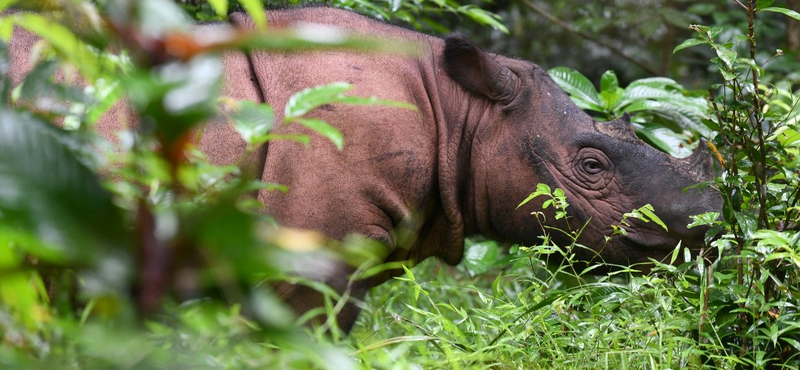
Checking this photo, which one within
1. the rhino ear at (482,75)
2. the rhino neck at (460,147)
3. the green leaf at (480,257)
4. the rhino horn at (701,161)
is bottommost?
the green leaf at (480,257)

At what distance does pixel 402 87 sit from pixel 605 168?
1.06 meters

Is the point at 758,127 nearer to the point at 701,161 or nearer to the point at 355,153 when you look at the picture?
the point at 701,161

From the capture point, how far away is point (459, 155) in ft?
13.2

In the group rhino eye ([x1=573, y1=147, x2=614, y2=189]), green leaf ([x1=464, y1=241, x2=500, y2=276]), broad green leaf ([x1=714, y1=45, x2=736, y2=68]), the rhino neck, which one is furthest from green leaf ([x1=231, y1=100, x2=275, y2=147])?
green leaf ([x1=464, y1=241, x2=500, y2=276])

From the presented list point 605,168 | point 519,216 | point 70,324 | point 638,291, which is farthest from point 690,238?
point 70,324

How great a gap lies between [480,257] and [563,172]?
1.11 m

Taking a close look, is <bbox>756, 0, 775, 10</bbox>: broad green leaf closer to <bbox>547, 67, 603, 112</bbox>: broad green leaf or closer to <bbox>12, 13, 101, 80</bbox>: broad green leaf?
<bbox>547, 67, 603, 112</bbox>: broad green leaf

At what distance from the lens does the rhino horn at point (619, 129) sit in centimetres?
416

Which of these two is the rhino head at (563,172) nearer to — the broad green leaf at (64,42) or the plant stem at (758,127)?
the plant stem at (758,127)

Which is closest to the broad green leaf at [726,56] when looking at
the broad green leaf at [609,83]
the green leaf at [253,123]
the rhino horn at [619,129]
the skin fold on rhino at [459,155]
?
the skin fold on rhino at [459,155]

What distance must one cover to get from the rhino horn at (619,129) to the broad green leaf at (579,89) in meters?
0.82

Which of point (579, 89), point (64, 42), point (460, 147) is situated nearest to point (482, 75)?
point (460, 147)

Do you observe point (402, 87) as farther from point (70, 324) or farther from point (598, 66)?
point (598, 66)

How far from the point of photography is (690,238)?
13.0 feet
